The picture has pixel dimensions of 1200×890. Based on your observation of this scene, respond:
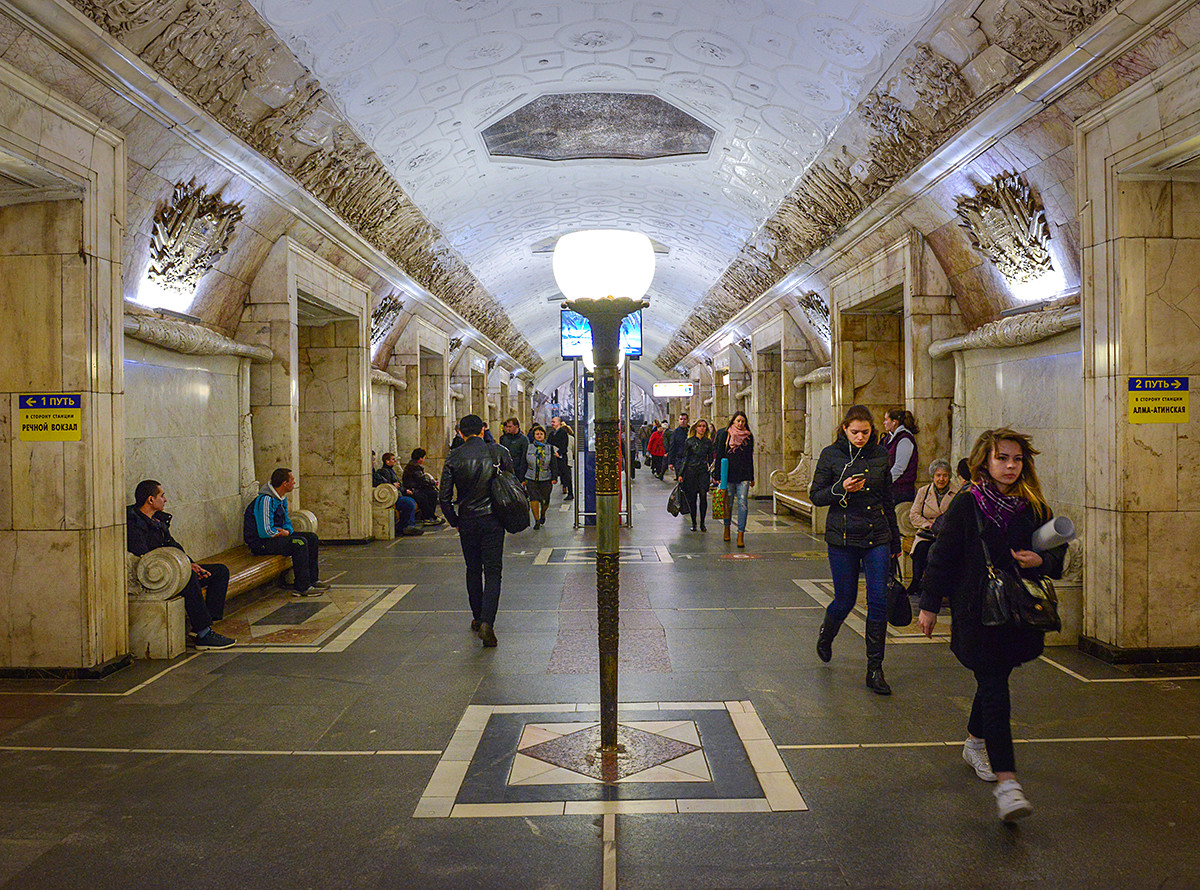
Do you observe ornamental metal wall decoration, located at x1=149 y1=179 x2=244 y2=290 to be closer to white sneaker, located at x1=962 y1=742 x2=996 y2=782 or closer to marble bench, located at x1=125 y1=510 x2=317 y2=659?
marble bench, located at x1=125 y1=510 x2=317 y2=659

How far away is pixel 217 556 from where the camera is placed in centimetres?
772

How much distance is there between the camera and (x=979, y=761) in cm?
337

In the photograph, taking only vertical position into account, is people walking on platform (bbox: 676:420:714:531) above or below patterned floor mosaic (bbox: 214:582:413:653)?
above

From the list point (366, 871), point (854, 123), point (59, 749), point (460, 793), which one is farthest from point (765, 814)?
point (854, 123)

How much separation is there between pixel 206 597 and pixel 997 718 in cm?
523

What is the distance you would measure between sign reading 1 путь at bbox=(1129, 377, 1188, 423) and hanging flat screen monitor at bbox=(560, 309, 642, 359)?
6882mm

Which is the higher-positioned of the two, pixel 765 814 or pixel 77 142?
pixel 77 142

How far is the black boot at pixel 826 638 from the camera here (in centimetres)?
493

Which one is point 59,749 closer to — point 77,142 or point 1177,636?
point 77,142

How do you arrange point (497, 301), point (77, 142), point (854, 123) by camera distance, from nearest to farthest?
1. point (77, 142)
2. point (854, 123)
3. point (497, 301)

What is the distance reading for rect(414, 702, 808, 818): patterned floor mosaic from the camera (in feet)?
10.4

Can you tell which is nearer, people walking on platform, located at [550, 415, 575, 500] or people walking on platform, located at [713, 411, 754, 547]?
people walking on platform, located at [713, 411, 754, 547]

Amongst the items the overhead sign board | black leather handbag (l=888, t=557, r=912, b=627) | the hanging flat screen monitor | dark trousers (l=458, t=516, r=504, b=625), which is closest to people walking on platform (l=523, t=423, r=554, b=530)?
the hanging flat screen monitor

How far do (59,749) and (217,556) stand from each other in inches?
160
